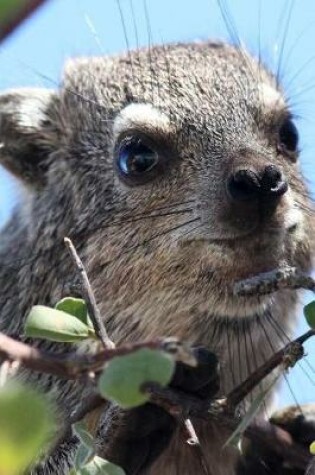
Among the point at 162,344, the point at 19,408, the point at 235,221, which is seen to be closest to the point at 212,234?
the point at 235,221

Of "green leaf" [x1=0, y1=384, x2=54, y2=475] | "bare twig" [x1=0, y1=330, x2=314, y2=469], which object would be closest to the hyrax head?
"bare twig" [x1=0, y1=330, x2=314, y2=469]

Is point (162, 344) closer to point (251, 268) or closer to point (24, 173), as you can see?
point (251, 268)

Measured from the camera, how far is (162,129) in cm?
455

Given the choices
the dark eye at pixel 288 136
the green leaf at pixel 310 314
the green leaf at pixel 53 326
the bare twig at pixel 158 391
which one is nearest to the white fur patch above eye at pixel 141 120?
the dark eye at pixel 288 136

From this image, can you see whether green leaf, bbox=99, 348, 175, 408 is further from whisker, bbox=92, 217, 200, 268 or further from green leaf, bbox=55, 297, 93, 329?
whisker, bbox=92, 217, 200, 268

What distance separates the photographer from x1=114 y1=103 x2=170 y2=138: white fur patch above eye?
457 centimetres

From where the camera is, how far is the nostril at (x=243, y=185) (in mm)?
3639

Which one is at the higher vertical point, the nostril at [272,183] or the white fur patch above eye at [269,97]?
the white fur patch above eye at [269,97]

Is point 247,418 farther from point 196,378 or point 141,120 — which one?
point 141,120

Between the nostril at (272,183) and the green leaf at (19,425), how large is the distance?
2.84 m

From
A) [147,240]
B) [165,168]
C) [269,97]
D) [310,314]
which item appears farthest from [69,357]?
[269,97]

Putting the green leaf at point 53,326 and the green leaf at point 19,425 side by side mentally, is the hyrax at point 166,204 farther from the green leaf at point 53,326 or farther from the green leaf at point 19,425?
the green leaf at point 19,425

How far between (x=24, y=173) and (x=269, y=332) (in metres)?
2.00

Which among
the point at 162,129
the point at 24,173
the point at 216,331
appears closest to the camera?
the point at 216,331
